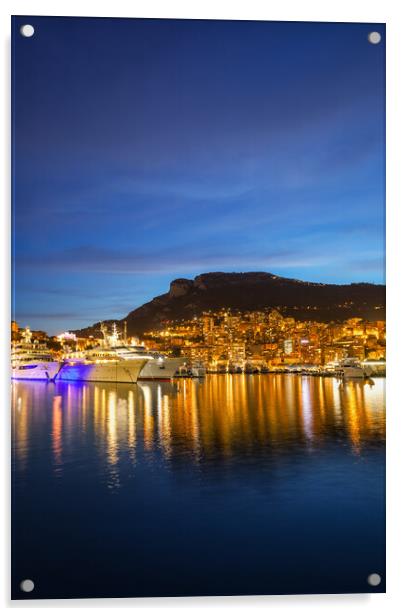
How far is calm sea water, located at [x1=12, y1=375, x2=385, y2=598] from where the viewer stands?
13.4 ft

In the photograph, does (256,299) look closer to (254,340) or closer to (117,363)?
(254,340)

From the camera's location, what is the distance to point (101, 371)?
6.35 metres

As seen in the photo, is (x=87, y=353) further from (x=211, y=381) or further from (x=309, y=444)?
(x=309, y=444)

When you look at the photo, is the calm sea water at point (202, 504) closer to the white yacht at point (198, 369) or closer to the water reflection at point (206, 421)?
the water reflection at point (206, 421)

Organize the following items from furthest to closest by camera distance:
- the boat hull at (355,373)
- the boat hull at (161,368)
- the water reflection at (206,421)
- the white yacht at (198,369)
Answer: the boat hull at (161,368) → the white yacht at (198,369) → the boat hull at (355,373) → the water reflection at (206,421)

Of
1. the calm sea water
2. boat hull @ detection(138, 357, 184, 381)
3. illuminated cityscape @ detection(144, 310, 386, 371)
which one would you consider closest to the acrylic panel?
the calm sea water

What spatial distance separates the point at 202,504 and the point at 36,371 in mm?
1724

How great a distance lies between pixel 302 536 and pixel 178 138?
2814 millimetres

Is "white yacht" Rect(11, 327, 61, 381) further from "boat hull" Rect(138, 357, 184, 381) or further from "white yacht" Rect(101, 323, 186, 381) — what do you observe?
"boat hull" Rect(138, 357, 184, 381)

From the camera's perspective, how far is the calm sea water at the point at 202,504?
408 centimetres

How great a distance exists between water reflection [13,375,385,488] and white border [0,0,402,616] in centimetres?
24

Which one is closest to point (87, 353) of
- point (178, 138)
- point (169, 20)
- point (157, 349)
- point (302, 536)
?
point (157, 349)
